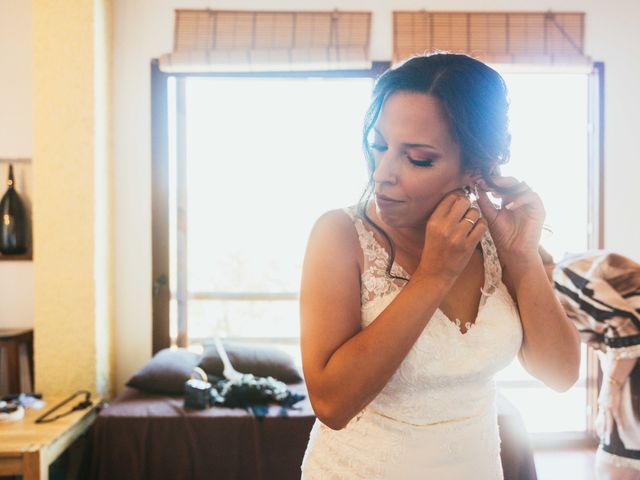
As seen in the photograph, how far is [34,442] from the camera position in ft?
7.16

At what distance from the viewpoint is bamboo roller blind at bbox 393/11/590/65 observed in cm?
331

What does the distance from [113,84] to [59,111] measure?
457 mm

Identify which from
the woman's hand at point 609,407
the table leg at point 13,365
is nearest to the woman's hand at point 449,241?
the woman's hand at point 609,407

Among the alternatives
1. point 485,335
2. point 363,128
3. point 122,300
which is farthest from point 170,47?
point 485,335

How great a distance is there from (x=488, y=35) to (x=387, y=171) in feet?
9.73

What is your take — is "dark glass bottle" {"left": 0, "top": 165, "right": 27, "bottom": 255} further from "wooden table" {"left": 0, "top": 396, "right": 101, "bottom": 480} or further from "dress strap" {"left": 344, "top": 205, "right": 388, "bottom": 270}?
"dress strap" {"left": 344, "top": 205, "right": 388, "bottom": 270}

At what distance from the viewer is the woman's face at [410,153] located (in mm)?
838

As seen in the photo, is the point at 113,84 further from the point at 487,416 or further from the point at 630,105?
the point at 630,105

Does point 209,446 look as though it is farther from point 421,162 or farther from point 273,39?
point 273,39

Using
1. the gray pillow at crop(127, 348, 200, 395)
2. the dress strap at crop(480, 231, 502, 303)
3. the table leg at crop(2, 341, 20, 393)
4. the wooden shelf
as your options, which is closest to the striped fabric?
the dress strap at crop(480, 231, 502, 303)

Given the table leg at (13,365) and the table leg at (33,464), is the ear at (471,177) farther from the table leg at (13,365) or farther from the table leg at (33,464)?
the table leg at (13,365)

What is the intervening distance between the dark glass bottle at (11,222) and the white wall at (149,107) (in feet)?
1.86

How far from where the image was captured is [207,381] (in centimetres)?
280

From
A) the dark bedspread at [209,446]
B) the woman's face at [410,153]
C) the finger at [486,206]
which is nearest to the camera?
the woman's face at [410,153]
